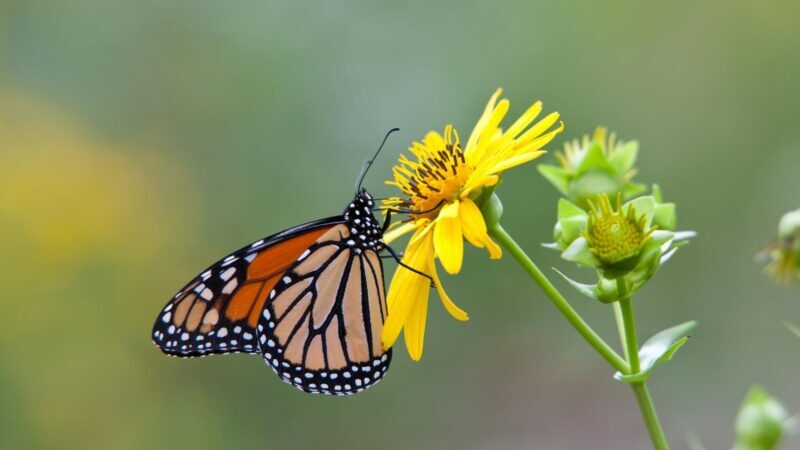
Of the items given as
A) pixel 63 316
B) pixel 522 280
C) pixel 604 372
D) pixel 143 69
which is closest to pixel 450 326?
pixel 522 280

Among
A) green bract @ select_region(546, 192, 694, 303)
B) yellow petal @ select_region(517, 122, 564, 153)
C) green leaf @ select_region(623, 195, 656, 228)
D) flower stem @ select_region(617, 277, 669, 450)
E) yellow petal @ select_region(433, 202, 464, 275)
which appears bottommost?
flower stem @ select_region(617, 277, 669, 450)

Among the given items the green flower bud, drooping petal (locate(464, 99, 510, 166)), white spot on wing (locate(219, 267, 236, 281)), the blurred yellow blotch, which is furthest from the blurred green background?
the green flower bud

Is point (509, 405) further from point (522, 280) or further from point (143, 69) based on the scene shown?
point (143, 69)

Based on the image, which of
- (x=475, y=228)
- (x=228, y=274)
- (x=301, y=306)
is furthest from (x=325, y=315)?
(x=475, y=228)

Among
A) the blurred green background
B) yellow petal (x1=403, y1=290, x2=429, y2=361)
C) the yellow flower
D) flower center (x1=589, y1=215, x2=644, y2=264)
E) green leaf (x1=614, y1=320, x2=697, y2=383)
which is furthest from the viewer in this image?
the blurred green background

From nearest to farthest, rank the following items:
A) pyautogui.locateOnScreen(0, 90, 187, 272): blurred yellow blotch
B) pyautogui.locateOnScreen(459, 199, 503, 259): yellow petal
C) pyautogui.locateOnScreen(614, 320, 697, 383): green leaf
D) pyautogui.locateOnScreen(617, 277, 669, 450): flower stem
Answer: pyautogui.locateOnScreen(617, 277, 669, 450): flower stem → pyautogui.locateOnScreen(614, 320, 697, 383): green leaf → pyautogui.locateOnScreen(459, 199, 503, 259): yellow petal → pyautogui.locateOnScreen(0, 90, 187, 272): blurred yellow blotch

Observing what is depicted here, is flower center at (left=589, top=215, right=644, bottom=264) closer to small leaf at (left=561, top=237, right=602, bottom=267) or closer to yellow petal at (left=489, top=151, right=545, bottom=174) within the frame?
small leaf at (left=561, top=237, right=602, bottom=267)

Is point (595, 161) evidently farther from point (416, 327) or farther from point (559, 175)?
point (416, 327)
